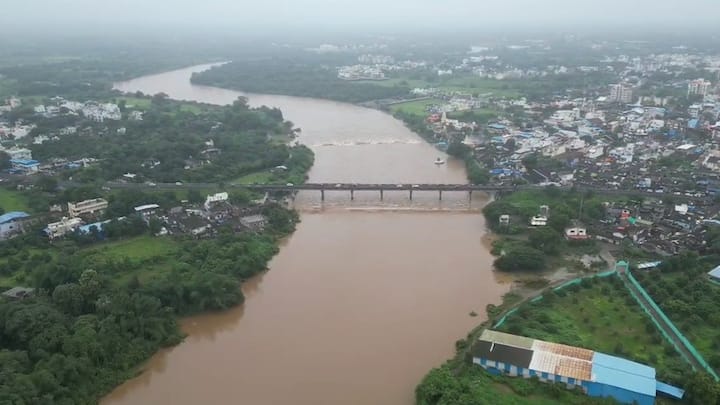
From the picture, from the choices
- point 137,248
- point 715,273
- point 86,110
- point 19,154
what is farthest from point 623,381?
point 86,110

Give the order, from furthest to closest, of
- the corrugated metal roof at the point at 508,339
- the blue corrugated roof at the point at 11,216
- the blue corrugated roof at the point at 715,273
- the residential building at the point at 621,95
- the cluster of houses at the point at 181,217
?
the residential building at the point at 621,95 → the blue corrugated roof at the point at 11,216 → the cluster of houses at the point at 181,217 → the blue corrugated roof at the point at 715,273 → the corrugated metal roof at the point at 508,339

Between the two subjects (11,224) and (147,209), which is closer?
(11,224)

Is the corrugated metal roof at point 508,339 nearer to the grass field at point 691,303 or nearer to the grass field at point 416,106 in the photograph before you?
the grass field at point 691,303

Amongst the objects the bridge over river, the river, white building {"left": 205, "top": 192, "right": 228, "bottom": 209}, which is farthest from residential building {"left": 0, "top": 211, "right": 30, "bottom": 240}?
the river

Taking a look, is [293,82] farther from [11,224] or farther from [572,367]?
[572,367]

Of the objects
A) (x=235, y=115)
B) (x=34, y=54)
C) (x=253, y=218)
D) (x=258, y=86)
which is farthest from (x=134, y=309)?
(x=34, y=54)

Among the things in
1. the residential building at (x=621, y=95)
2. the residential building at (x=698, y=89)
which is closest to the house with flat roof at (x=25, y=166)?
the residential building at (x=621, y=95)
